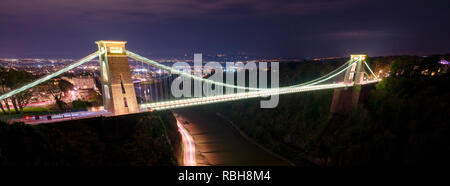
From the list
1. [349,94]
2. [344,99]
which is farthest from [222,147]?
[349,94]

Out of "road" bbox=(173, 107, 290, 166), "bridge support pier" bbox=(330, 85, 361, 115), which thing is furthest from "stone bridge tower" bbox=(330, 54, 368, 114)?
"road" bbox=(173, 107, 290, 166)

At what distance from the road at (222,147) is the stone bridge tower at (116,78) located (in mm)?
6893

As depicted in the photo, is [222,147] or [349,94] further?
[349,94]

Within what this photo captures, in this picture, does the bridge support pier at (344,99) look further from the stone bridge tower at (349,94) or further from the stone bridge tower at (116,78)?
the stone bridge tower at (116,78)

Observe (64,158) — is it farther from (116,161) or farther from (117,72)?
(117,72)

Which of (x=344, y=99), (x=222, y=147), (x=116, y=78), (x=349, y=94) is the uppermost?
(x=116, y=78)

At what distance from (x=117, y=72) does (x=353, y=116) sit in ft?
54.1

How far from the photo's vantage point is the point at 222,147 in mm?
19172

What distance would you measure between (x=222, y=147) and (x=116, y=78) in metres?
11.2

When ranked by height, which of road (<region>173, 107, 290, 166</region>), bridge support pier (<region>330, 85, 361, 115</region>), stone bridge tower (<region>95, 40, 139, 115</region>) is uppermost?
stone bridge tower (<region>95, 40, 139, 115</region>)

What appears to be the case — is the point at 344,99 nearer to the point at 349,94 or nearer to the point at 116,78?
the point at 349,94

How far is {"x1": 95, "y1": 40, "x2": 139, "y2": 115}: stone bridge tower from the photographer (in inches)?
404

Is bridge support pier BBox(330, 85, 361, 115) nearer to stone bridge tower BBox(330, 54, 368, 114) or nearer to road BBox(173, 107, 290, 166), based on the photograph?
stone bridge tower BBox(330, 54, 368, 114)

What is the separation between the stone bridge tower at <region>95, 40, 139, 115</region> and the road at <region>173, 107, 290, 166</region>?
6893mm
